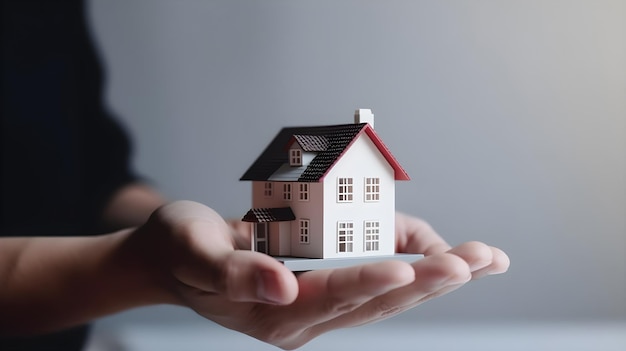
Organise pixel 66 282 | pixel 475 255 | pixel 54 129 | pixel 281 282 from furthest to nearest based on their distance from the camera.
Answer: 1. pixel 54 129
2. pixel 66 282
3. pixel 475 255
4. pixel 281 282

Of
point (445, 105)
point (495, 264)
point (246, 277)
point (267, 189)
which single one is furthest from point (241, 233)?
point (445, 105)

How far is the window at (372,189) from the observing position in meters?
1.55

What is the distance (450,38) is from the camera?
2.89 meters

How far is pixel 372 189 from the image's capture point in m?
1.56

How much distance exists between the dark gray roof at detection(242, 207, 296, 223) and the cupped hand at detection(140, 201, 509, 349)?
0.25 feet

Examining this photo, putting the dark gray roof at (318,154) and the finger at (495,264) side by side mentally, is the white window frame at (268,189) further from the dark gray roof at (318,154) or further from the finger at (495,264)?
the finger at (495,264)

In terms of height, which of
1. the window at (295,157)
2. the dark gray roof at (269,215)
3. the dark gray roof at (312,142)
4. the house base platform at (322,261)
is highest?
the dark gray roof at (312,142)

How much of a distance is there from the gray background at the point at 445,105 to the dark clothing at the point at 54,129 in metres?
0.09

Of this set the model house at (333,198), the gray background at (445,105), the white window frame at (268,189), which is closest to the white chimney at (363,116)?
the model house at (333,198)

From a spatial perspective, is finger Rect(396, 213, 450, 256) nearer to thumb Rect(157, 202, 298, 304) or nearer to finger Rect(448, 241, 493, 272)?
finger Rect(448, 241, 493, 272)

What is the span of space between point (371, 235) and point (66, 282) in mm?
868

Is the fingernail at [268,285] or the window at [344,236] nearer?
the fingernail at [268,285]

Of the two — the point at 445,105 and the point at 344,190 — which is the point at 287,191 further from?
the point at 445,105

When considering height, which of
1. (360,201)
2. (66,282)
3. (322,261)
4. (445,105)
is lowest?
(66,282)
